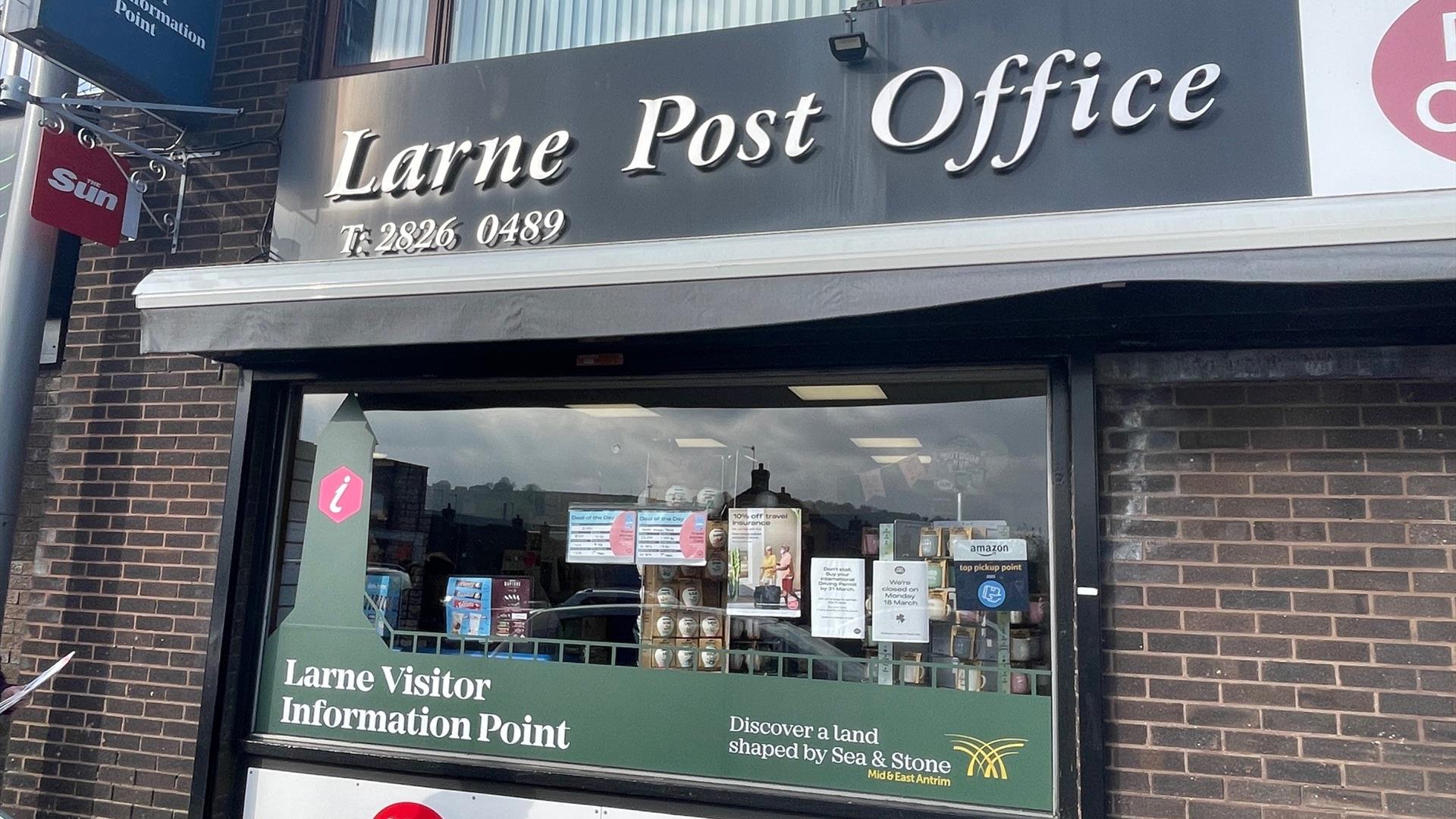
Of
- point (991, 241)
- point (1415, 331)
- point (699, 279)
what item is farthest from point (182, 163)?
point (1415, 331)

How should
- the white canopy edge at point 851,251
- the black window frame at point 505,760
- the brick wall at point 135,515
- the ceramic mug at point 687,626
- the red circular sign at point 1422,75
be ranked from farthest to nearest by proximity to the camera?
the brick wall at point 135,515 < the ceramic mug at point 687,626 < the black window frame at point 505,760 < the red circular sign at point 1422,75 < the white canopy edge at point 851,251

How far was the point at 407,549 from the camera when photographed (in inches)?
184

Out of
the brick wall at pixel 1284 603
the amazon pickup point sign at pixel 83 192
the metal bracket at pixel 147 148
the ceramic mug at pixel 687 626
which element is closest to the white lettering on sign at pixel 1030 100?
the brick wall at pixel 1284 603

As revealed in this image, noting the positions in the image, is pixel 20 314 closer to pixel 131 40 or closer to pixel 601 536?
pixel 131 40

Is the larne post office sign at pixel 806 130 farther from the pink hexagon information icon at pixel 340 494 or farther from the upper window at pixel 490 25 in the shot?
the pink hexagon information icon at pixel 340 494

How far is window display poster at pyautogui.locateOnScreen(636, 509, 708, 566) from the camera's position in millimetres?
4332

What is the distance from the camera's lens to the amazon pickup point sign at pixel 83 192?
14.8 feet

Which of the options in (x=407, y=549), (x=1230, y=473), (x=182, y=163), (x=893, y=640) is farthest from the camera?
(x=182, y=163)

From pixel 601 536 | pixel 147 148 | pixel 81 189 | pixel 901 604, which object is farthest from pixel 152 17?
pixel 901 604

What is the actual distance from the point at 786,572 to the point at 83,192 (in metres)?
3.75

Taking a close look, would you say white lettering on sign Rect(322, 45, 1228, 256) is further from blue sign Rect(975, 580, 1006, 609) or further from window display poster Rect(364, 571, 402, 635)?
blue sign Rect(975, 580, 1006, 609)

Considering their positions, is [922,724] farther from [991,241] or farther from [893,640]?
[991,241]

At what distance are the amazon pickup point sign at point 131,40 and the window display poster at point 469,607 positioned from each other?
9.21 ft

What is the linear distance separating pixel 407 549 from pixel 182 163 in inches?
91.8
